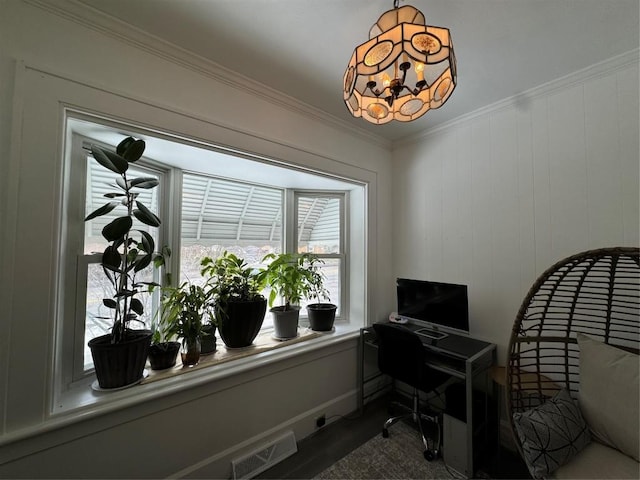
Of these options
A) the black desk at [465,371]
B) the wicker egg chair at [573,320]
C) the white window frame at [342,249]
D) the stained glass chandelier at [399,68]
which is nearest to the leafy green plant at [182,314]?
the white window frame at [342,249]

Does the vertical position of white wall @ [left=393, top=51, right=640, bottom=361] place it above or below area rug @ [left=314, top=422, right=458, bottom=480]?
above

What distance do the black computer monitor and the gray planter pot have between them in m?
1.00

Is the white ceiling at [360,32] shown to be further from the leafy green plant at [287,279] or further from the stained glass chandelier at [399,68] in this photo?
the leafy green plant at [287,279]

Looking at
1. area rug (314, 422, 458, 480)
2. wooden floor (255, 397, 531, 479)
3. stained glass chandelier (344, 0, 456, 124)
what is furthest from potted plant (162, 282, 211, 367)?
stained glass chandelier (344, 0, 456, 124)

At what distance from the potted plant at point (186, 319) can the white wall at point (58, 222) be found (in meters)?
0.24

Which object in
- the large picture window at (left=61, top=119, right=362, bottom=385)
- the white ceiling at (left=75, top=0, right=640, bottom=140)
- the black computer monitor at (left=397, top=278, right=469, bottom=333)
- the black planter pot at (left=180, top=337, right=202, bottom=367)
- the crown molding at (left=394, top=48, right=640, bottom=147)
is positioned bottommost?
the black planter pot at (left=180, top=337, right=202, bottom=367)

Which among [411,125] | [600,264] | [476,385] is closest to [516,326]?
[600,264]

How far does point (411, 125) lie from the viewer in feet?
7.81

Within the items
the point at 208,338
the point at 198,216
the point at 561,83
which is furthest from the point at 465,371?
the point at 198,216

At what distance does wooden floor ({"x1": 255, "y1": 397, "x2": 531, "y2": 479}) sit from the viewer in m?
1.64

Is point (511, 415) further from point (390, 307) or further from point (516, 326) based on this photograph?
point (390, 307)

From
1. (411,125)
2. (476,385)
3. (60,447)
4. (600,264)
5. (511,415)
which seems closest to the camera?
(60,447)

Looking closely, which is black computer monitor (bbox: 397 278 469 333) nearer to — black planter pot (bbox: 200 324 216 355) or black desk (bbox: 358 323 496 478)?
black desk (bbox: 358 323 496 478)

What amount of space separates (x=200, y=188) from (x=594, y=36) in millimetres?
2631
